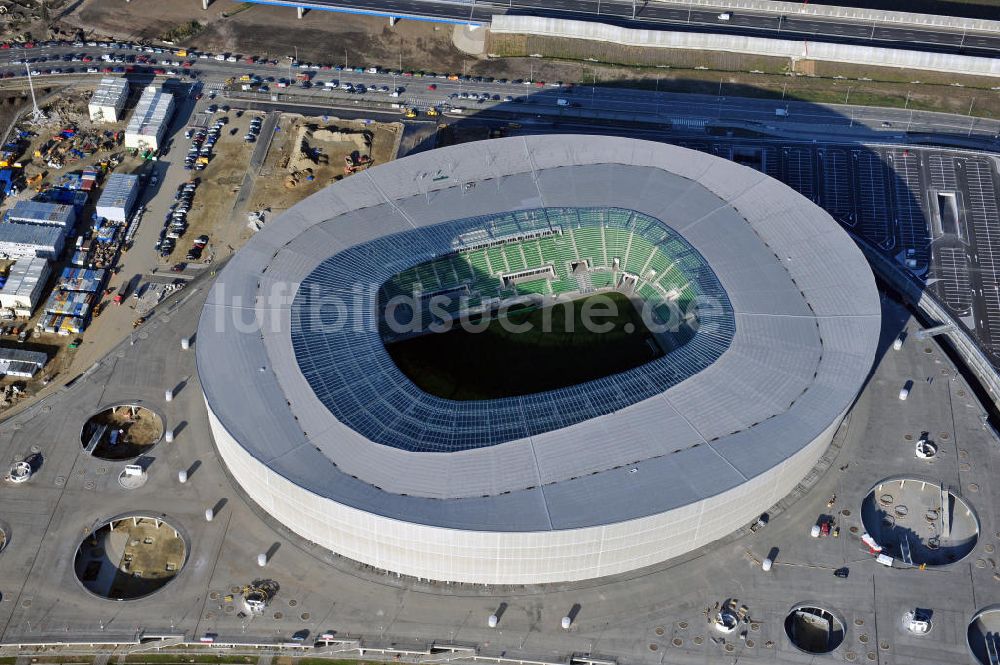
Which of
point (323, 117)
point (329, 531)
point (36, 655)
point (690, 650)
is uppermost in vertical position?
point (323, 117)

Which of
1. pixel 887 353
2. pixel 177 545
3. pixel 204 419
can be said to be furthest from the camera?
pixel 887 353

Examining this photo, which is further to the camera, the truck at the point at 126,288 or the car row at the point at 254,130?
the car row at the point at 254,130

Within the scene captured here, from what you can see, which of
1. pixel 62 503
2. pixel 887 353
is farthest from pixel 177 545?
pixel 887 353

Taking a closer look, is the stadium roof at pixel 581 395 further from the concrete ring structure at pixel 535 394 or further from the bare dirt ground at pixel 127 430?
the bare dirt ground at pixel 127 430

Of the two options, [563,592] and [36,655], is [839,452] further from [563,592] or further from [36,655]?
[36,655]

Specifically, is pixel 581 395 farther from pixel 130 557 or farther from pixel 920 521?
pixel 130 557

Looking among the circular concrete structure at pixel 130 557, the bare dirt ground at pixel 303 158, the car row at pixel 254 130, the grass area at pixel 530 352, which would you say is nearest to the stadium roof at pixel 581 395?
the grass area at pixel 530 352
